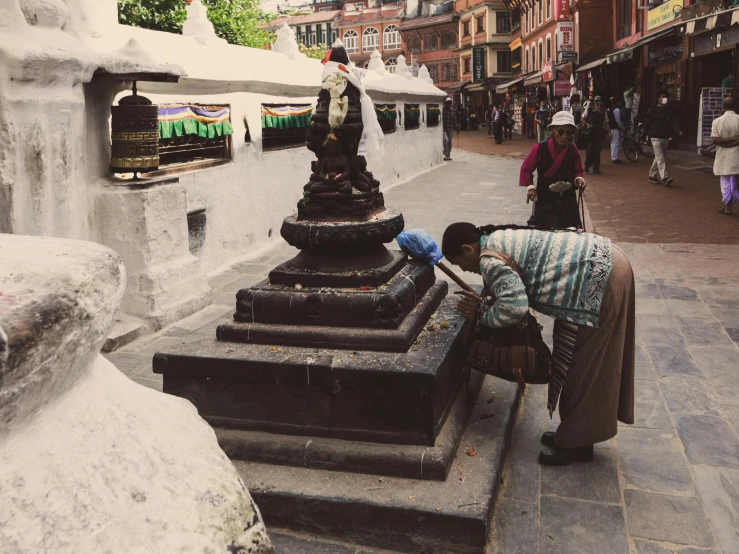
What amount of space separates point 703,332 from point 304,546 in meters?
4.08

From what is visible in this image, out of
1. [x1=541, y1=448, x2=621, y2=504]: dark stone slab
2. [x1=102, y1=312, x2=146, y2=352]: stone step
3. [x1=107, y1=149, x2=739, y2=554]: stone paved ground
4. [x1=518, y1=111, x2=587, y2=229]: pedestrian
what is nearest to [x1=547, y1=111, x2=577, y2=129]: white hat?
[x1=518, y1=111, x2=587, y2=229]: pedestrian

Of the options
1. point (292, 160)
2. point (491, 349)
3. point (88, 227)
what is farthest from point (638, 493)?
point (292, 160)

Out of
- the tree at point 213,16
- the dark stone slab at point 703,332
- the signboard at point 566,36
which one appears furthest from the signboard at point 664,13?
the dark stone slab at point 703,332

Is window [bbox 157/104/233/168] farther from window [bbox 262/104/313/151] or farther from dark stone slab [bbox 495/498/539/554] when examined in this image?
dark stone slab [bbox 495/498/539/554]

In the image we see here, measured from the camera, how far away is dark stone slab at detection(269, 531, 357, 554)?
10.5 ft

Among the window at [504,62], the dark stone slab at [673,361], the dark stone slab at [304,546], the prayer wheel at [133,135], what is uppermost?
the window at [504,62]

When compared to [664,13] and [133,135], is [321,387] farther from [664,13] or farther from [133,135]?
[664,13]

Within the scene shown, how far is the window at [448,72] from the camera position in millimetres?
63312

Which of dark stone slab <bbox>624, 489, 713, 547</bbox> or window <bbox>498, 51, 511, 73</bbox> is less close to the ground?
window <bbox>498, 51, 511, 73</bbox>

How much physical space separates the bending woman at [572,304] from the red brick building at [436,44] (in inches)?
2373

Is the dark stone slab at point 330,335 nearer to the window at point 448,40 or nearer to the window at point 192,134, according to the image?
the window at point 192,134

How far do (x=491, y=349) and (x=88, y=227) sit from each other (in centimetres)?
417

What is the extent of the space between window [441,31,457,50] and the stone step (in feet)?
201

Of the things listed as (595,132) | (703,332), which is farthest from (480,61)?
(703,332)
